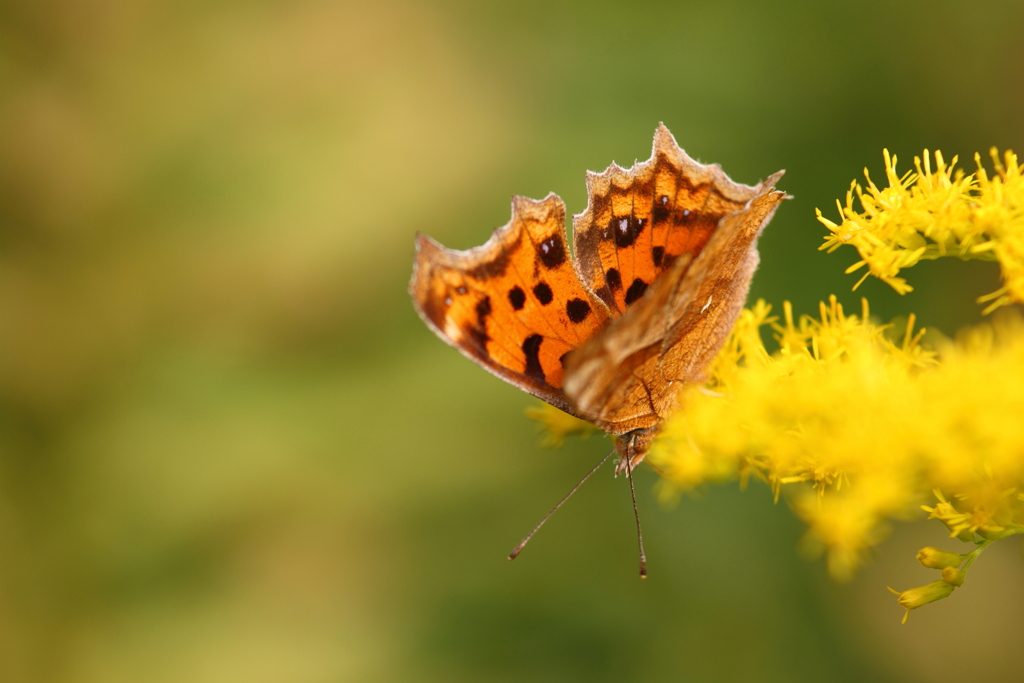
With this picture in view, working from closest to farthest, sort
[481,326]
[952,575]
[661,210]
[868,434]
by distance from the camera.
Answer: [868,434], [952,575], [481,326], [661,210]

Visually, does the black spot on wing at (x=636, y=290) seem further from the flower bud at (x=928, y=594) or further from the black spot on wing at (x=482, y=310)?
the flower bud at (x=928, y=594)

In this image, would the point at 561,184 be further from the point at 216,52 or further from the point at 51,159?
the point at 51,159

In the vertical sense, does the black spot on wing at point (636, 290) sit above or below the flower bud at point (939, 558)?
above

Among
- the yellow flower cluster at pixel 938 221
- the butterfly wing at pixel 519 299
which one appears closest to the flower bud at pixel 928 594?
the yellow flower cluster at pixel 938 221

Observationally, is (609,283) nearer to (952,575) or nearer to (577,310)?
(577,310)

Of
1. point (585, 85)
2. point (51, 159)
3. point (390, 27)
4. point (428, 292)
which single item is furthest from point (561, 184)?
point (51, 159)

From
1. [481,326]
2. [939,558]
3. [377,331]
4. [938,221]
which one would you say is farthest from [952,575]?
[377,331]

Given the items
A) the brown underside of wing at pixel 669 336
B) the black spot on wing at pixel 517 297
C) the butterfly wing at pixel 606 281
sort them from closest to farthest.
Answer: the brown underside of wing at pixel 669 336, the butterfly wing at pixel 606 281, the black spot on wing at pixel 517 297
